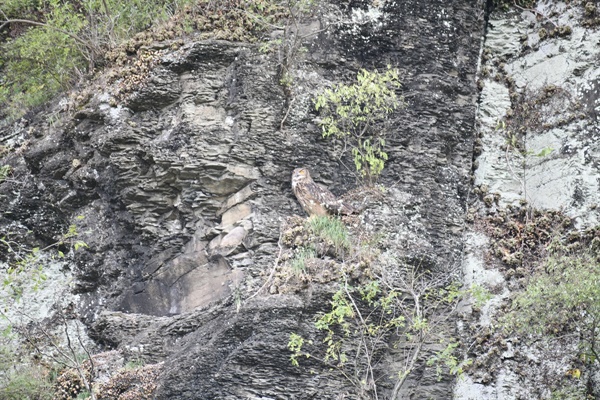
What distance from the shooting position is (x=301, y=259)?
11.8 metres

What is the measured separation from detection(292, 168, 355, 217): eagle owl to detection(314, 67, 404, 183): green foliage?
0.64m

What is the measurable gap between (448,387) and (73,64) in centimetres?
702

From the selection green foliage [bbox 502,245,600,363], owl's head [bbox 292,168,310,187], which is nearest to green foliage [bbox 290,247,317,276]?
owl's head [bbox 292,168,310,187]

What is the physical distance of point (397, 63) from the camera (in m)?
14.0

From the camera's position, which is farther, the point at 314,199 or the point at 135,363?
the point at 314,199

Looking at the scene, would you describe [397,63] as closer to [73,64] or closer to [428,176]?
[428,176]

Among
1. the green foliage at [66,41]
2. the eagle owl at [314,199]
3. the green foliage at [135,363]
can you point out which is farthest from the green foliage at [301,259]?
the green foliage at [66,41]

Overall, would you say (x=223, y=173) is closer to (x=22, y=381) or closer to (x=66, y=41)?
(x=22, y=381)

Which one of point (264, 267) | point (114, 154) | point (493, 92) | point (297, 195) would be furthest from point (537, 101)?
point (114, 154)

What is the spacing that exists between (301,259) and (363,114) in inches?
108

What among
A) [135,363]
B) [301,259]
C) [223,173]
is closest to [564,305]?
[301,259]

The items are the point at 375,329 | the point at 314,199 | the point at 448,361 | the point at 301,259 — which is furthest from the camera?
the point at 314,199

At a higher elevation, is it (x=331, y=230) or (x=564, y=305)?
(x=331, y=230)

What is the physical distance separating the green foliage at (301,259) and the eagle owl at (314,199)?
0.68 meters
